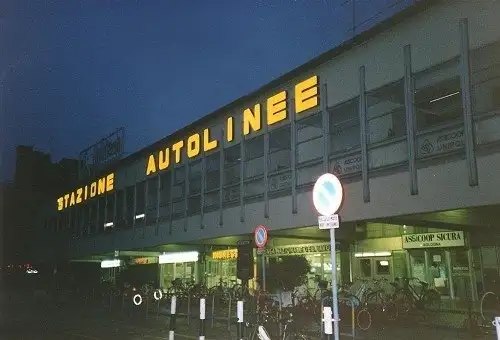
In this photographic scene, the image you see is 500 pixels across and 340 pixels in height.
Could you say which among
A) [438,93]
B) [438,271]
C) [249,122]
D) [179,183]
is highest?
[249,122]

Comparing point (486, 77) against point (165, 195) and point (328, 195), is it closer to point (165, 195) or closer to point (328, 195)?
point (328, 195)

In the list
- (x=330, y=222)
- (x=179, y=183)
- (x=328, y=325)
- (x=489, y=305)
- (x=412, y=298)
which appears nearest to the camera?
(x=328, y=325)

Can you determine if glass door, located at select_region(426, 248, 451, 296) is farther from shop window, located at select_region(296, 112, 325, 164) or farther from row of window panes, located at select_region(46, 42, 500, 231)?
shop window, located at select_region(296, 112, 325, 164)

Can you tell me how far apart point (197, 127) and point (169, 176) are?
4.45 m

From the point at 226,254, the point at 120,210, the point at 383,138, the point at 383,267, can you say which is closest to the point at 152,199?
the point at 120,210

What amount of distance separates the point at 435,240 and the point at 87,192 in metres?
29.6

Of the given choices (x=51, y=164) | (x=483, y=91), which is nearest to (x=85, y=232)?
(x=483, y=91)

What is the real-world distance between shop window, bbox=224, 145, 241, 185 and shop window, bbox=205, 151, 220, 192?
736 mm

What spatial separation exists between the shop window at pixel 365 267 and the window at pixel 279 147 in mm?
6310

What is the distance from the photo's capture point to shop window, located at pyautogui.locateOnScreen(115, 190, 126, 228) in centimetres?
3376

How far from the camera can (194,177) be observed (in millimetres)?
26266

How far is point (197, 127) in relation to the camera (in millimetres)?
26188

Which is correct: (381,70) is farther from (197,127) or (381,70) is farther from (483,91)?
(197,127)

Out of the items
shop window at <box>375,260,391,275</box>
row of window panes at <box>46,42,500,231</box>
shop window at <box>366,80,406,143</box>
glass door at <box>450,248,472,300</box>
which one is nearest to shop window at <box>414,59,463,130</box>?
row of window panes at <box>46,42,500,231</box>
